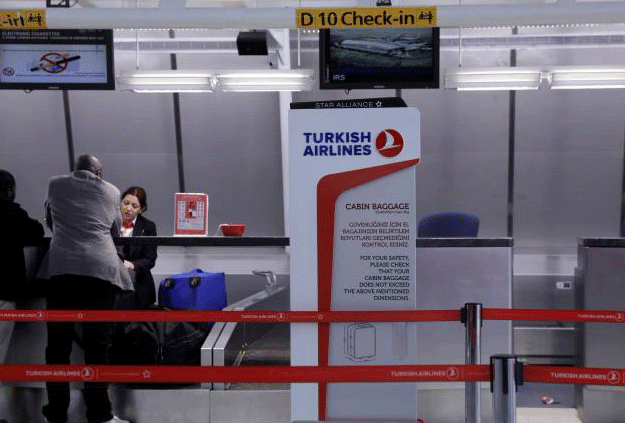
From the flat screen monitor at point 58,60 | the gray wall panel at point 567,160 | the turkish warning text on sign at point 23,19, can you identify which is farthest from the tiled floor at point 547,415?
the gray wall panel at point 567,160

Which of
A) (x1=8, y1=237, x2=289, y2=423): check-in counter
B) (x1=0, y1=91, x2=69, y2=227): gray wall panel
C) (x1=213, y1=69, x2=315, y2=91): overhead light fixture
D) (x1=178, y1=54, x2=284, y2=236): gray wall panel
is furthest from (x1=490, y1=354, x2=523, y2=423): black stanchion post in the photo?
(x1=0, y1=91, x2=69, y2=227): gray wall panel

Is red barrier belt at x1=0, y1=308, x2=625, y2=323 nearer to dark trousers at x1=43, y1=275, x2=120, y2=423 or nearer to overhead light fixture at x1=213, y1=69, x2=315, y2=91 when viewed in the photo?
dark trousers at x1=43, y1=275, x2=120, y2=423

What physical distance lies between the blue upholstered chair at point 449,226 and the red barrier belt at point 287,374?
3161 mm

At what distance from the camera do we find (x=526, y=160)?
11.2 m

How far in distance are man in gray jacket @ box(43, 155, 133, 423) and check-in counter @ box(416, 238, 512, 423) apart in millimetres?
2000

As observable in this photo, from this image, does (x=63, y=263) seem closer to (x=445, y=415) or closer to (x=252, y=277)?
(x=445, y=415)

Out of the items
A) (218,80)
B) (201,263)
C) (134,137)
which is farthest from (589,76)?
(134,137)

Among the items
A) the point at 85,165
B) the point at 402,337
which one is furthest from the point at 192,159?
the point at 402,337

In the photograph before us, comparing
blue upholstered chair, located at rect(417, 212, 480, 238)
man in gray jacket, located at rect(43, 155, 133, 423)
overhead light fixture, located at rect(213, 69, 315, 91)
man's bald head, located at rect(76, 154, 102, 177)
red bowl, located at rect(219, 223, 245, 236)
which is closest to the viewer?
man in gray jacket, located at rect(43, 155, 133, 423)

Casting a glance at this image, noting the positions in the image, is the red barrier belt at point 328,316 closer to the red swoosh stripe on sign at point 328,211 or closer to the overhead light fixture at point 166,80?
the red swoosh stripe on sign at point 328,211

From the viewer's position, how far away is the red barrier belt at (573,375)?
11.9 ft

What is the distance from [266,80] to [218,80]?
48 cm

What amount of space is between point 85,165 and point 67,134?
6.79m

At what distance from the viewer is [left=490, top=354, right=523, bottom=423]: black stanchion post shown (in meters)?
3.47
